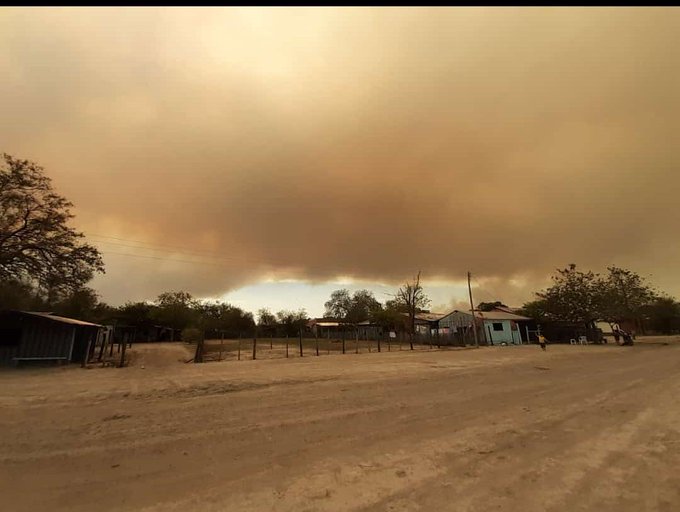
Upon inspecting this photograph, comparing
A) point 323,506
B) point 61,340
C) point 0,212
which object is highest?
point 0,212

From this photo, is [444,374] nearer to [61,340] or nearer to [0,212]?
[61,340]

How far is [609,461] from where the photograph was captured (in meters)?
5.92

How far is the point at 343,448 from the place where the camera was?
6.67m

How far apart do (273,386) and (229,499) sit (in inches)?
350

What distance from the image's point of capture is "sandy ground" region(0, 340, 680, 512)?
4750mm

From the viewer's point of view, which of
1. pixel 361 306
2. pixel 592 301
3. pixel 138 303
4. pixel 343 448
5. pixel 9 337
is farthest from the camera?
pixel 361 306

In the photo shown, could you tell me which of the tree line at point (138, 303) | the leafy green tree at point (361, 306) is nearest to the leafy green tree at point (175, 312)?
the tree line at point (138, 303)

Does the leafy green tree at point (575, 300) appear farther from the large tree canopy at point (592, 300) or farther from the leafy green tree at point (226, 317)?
the leafy green tree at point (226, 317)

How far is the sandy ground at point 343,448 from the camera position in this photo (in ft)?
15.6

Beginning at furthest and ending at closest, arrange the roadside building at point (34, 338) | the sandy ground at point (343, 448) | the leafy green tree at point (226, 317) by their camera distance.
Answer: the leafy green tree at point (226, 317) < the roadside building at point (34, 338) < the sandy ground at point (343, 448)

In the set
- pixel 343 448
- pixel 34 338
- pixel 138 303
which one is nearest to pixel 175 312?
pixel 138 303

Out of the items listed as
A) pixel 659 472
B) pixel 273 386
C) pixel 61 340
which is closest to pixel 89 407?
pixel 273 386

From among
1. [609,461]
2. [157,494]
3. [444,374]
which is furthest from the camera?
[444,374]

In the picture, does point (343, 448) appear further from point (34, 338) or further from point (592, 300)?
point (592, 300)
